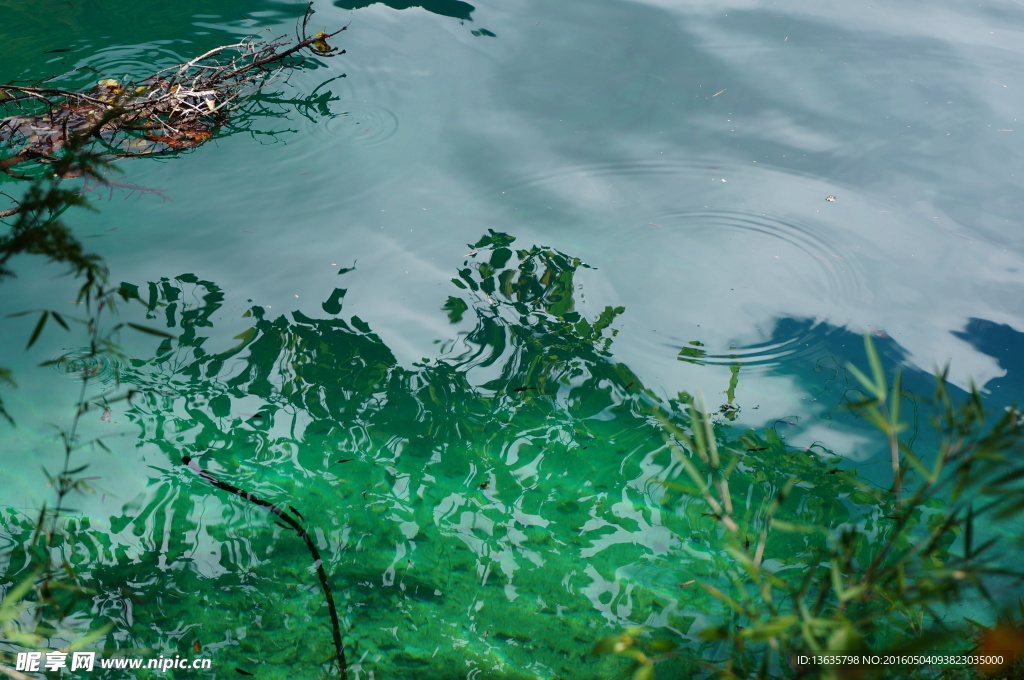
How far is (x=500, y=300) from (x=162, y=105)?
5.98ft

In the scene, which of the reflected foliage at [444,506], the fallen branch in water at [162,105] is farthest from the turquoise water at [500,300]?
the fallen branch in water at [162,105]

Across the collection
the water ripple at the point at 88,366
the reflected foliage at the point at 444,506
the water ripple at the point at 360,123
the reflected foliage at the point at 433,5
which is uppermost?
the reflected foliage at the point at 433,5

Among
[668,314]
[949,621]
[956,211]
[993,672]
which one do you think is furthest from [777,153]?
[993,672]

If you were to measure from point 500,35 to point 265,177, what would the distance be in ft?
5.47

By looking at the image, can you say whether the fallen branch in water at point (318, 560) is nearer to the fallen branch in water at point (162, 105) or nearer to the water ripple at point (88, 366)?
the water ripple at point (88, 366)

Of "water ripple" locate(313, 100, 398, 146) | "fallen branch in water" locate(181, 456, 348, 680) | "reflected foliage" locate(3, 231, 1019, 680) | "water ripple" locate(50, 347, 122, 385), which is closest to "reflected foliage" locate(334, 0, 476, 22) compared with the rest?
"water ripple" locate(313, 100, 398, 146)

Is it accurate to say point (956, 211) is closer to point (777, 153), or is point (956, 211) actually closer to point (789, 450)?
point (777, 153)

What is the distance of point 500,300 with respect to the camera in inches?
119

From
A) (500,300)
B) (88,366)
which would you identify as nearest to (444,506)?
(500,300)

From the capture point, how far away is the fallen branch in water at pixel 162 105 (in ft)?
10.4

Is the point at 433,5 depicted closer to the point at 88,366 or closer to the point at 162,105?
the point at 162,105

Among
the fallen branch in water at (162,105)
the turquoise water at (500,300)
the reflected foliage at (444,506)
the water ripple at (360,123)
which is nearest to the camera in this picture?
the reflected foliage at (444,506)

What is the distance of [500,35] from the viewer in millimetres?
4250

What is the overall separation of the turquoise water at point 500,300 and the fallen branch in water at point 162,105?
11 cm
